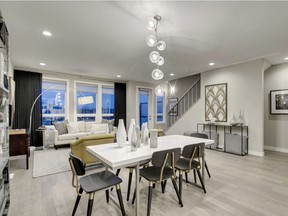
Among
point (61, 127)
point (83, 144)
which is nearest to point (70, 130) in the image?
point (61, 127)

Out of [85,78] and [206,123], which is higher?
[85,78]

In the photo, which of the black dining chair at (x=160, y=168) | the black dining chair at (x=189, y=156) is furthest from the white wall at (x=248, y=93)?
the black dining chair at (x=160, y=168)

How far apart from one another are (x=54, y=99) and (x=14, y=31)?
3459 mm

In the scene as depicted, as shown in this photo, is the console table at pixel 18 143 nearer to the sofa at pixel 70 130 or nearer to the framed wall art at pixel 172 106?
the sofa at pixel 70 130

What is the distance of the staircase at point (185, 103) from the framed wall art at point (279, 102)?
8.57 ft

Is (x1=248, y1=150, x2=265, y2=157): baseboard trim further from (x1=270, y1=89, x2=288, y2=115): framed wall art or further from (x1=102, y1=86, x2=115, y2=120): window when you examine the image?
(x1=102, y1=86, x2=115, y2=120): window

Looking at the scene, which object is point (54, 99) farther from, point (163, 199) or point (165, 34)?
point (163, 199)

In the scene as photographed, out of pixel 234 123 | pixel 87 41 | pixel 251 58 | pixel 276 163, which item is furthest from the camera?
pixel 234 123

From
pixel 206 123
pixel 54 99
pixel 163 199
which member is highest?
pixel 54 99

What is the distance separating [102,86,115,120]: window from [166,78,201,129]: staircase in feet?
9.53

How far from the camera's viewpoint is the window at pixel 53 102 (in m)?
5.73

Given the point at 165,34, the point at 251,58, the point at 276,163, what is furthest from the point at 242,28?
the point at 276,163

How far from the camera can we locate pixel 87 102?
6547 millimetres

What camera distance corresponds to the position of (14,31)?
2789 mm
